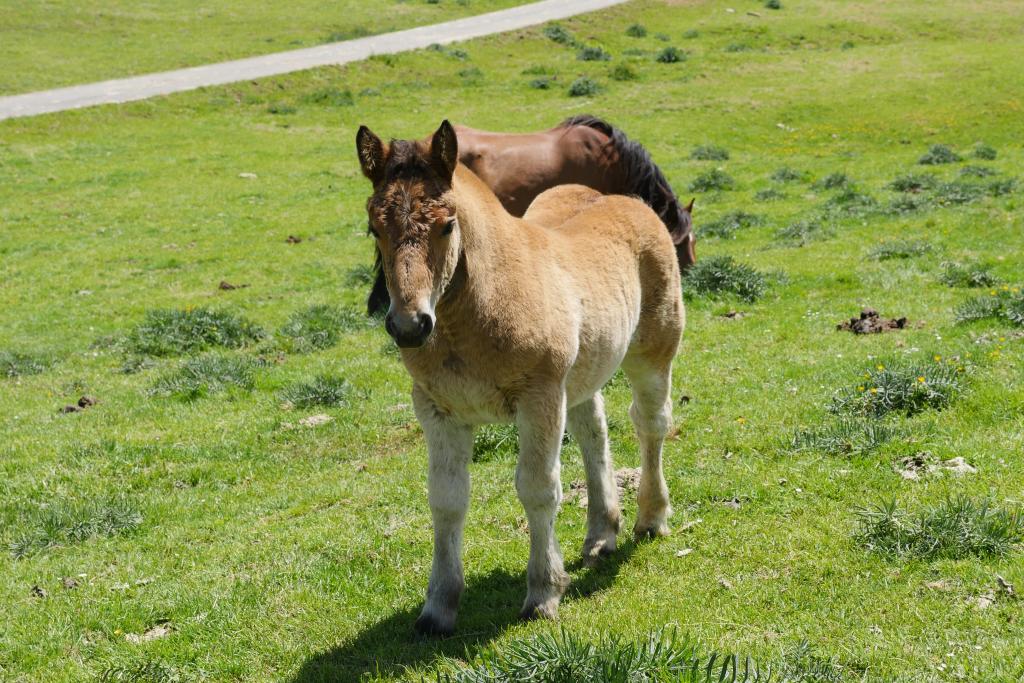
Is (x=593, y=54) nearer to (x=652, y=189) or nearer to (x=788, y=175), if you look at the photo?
(x=788, y=175)

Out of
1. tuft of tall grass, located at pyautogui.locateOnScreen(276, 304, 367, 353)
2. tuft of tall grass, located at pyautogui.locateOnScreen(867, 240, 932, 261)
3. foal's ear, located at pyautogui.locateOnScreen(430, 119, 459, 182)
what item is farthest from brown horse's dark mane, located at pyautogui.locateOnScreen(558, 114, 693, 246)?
foal's ear, located at pyautogui.locateOnScreen(430, 119, 459, 182)

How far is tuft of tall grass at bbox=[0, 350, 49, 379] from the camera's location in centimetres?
1442

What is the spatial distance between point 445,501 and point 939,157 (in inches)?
988

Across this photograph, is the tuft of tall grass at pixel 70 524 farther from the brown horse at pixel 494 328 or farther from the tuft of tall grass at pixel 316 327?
the tuft of tall grass at pixel 316 327

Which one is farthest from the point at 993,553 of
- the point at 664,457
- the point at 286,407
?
the point at 286,407

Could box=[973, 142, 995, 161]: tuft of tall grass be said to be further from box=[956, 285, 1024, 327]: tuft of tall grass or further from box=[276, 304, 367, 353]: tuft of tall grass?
box=[276, 304, 367, 353]: tuft of tall grass

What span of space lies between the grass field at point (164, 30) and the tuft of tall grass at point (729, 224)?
32.4m

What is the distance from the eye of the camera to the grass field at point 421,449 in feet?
19.4

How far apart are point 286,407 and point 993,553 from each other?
26.5ft

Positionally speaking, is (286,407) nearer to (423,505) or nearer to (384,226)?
(423,505)

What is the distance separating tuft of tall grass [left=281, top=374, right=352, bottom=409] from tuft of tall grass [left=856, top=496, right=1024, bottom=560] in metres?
6.70

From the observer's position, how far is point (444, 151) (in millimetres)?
5195

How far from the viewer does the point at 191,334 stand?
50.2ft

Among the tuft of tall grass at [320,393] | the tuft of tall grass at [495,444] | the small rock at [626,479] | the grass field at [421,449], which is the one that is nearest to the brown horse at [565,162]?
the grass field at [421,449]
